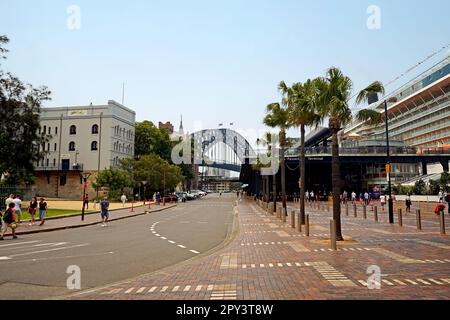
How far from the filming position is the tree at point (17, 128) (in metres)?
39.7

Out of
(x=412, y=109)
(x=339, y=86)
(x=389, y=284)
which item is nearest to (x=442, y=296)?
(x=389, y=284)

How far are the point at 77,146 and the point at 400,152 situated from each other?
5574 cm

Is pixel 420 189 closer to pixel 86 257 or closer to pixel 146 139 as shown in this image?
pixel 86 257

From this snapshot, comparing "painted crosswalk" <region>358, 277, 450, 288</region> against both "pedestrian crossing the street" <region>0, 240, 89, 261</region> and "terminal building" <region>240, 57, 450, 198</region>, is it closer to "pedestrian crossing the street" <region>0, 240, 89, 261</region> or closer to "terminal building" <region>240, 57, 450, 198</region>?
"pedestrian crossing the street" <region>0, 240, 89, 261</region>

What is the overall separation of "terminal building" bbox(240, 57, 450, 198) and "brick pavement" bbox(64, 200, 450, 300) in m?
51.6

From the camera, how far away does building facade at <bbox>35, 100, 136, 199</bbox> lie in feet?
212

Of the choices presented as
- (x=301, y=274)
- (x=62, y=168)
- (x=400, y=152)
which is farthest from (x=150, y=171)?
(x=301, y=274)

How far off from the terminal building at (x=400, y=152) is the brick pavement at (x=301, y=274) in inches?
2032

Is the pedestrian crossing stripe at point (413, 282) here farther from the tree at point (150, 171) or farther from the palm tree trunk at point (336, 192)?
the tree at point (150, 171)

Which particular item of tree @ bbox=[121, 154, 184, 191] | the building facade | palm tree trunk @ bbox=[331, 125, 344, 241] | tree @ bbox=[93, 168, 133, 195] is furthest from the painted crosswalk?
the building facade

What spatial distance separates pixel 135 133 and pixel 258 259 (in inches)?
2870

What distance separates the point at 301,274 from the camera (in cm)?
816
